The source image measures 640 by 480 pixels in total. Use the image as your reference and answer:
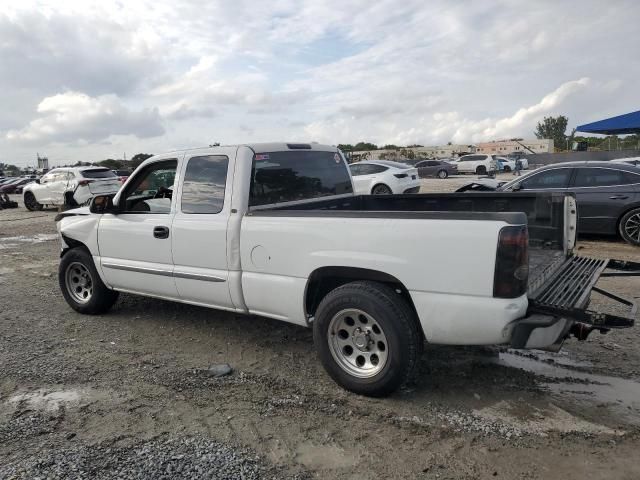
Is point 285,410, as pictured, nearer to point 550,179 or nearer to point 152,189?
point 152,189

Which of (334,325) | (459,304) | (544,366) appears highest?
(459,304)

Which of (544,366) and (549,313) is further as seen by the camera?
(544,366)

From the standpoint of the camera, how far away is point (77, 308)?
5.84 metres

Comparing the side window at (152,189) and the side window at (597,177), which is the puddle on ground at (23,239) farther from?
the side window at (597,177)

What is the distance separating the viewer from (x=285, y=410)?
3578mm

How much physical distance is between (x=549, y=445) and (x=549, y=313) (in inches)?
30.4

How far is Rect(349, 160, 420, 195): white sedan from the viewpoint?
1584cm

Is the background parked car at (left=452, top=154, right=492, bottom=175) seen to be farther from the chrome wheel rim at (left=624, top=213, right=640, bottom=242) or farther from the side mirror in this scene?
the side mirror

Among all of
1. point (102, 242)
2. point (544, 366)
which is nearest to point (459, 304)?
point (544, 366)

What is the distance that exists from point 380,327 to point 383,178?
41.7ft

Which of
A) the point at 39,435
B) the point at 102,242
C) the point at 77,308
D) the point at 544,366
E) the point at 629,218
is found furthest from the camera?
the point at 629,218

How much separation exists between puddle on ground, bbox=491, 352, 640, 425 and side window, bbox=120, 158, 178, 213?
3.38m

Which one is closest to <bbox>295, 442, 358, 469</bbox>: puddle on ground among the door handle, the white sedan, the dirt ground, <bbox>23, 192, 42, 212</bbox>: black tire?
the dirt ground

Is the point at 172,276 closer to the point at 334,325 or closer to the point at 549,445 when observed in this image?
the point at 334,325
